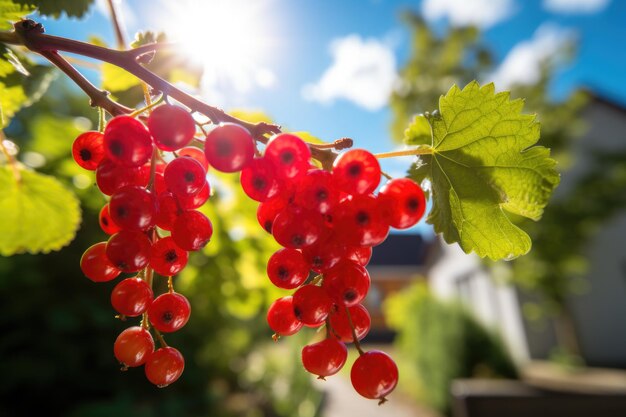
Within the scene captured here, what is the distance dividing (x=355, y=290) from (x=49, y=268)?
6.83 metres

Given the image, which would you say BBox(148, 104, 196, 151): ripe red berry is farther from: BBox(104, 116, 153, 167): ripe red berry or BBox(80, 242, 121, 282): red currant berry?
BBox(80, 242, 121, 282): red currant berry

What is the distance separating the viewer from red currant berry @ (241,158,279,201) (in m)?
0.90

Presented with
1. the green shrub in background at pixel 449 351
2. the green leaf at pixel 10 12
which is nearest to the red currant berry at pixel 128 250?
the green leaf at pixel 10 12

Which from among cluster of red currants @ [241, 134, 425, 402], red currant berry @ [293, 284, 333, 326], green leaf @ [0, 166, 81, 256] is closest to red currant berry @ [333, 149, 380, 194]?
cluster of red currants @ [241, 134, 425, 402]

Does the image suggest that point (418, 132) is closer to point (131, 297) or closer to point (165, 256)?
point (165, 256)

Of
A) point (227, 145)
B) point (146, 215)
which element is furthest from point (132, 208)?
point (227, 145)

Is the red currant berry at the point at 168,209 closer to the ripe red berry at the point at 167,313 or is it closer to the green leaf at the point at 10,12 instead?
the ripe red berry at the point at 167,313

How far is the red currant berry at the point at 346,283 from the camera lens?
0.96 meters

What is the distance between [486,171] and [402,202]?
364 mm

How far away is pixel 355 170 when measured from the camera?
3.04 feet

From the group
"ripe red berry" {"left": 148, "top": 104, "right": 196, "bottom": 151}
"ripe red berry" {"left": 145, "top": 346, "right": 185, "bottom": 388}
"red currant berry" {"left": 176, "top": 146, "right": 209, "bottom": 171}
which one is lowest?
"ripe red berry" {"left": 145, "top": 346, "right": 185, "bottom": 388}

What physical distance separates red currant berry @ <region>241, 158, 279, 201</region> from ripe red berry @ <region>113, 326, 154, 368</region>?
47cm

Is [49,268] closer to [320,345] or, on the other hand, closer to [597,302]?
[320,345]

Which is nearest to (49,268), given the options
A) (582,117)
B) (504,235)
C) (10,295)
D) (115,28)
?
(10,295)
